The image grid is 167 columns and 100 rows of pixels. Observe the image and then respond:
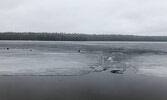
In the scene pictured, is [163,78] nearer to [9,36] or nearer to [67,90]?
[67,90]

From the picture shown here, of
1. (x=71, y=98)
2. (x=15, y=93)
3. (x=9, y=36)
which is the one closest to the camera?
(x=71, y=98)

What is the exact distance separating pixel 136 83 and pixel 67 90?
4.11 m

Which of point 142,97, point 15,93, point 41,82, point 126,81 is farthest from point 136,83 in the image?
point 15,93

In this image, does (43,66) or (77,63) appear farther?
(77,63)

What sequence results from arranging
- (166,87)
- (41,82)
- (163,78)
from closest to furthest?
(166,87)
(41,82)
(163,78)

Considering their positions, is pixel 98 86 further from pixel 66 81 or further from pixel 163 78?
pixel 163 78

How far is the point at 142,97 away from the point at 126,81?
336cm

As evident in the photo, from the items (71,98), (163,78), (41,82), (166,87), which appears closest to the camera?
Answer: (71,98)

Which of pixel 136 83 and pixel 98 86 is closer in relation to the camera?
pixel 98 86

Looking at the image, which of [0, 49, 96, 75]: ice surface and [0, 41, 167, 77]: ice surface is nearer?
[0, 49, 96, 75]: ice surface

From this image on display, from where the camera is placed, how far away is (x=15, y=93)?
10547 mm

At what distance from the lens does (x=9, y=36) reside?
5723 inches

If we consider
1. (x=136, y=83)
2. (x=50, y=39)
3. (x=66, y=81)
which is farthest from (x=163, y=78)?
(x=50, y=39)

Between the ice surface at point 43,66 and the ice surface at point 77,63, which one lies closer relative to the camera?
the ice surface at point 43,66
